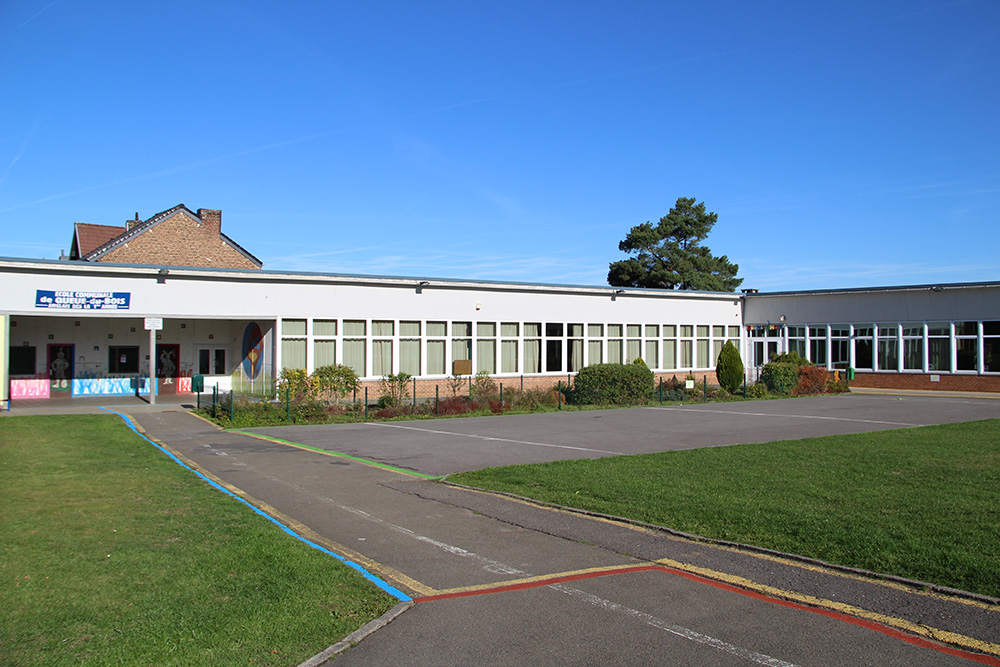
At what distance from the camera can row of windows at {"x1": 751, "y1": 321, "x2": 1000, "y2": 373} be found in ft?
114

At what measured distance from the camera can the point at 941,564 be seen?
6652mm

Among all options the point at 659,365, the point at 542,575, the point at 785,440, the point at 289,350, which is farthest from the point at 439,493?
the point at 659,365

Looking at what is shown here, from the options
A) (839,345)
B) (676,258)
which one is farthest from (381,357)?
(676,258)

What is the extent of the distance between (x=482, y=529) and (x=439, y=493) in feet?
7.72

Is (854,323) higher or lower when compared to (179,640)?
higher

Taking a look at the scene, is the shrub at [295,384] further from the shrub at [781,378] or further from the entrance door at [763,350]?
the entrance door at [763,350]

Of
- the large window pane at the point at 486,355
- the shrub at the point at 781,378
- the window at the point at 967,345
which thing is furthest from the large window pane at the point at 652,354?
the window at the point at 967,345

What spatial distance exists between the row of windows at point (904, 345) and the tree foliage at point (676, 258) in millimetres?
23336

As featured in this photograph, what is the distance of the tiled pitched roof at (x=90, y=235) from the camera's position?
4791cm

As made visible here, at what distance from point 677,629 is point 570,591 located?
1.14m

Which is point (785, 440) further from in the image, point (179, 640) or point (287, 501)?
point (179, 640)

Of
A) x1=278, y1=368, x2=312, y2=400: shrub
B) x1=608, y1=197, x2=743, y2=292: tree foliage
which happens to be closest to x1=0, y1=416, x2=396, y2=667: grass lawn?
x1=278, y1=368, x2=312, y2=400: shrub

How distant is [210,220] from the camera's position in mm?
43594

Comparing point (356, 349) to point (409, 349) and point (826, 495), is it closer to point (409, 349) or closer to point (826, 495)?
point (409, 349)
